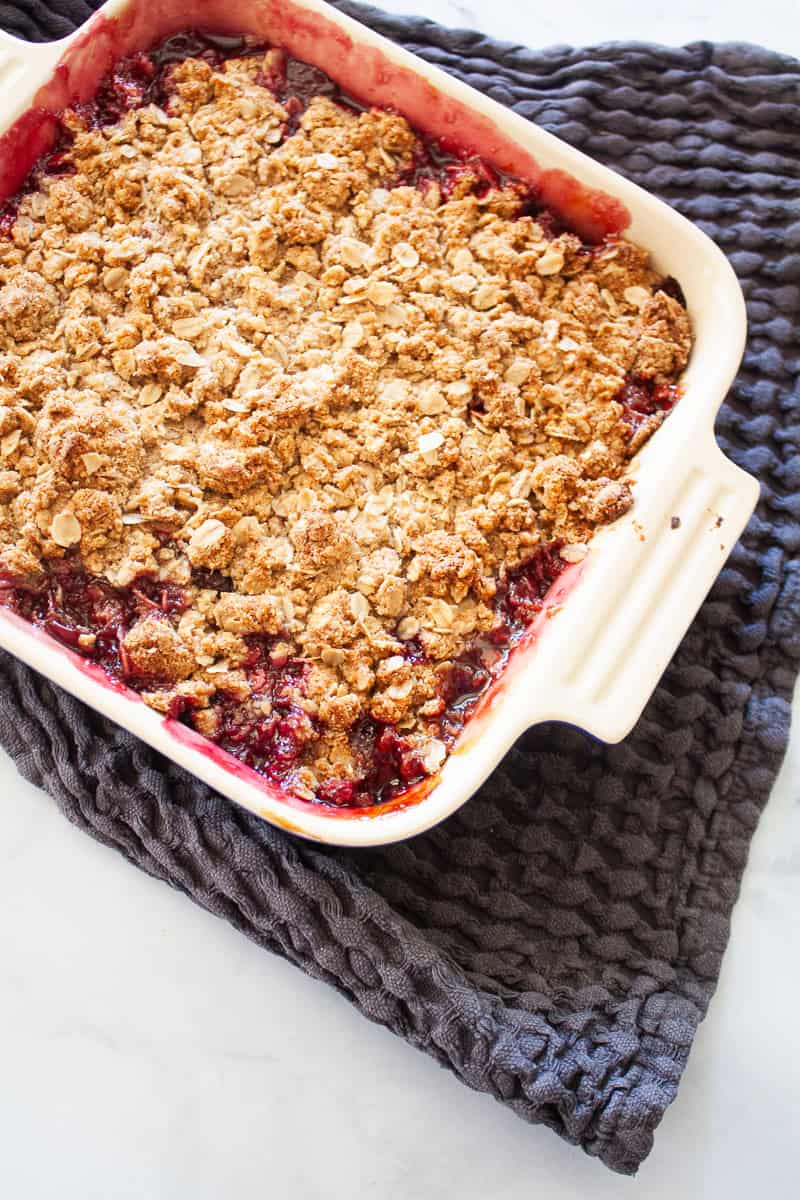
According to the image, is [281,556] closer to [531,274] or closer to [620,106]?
[531,274]

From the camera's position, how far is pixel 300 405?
1.35 meters

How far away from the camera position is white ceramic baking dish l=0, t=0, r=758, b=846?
1224 millimetres

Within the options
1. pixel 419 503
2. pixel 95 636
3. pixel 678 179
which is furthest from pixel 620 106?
pixel 95 636

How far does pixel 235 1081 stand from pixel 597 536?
77cm

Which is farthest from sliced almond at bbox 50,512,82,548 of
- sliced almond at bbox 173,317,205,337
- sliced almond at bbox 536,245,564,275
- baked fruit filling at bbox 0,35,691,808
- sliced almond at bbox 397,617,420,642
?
sliced almond at bbox 536,245,564,275

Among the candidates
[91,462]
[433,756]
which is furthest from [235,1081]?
[91,462]

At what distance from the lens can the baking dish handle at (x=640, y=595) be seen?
4.11 ft

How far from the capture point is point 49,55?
140cm

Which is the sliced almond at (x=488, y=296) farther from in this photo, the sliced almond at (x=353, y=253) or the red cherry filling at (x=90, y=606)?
the red cherry filling at (x=90, y=606)

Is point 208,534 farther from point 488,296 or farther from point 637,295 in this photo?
point 637,295

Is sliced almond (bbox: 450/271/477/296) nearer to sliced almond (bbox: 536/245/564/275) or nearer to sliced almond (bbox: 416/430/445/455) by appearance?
sliced almond (bbox: 536/245/564/275)

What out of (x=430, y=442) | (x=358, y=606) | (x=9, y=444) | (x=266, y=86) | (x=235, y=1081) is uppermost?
(x=266, y=86)

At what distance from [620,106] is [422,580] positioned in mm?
763

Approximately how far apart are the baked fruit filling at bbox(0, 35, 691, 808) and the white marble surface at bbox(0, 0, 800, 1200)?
308 mm
